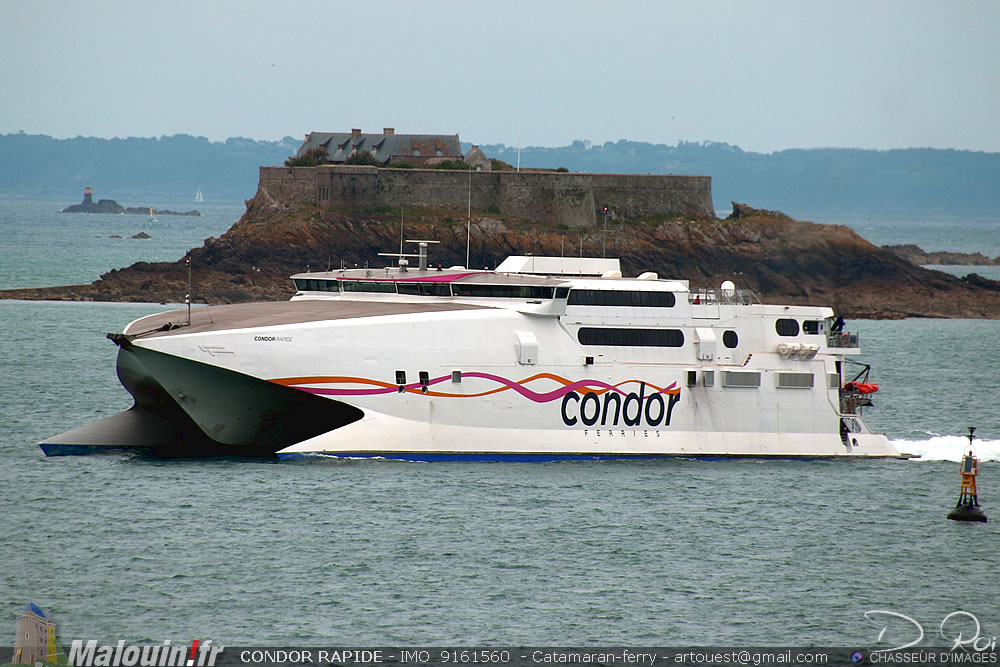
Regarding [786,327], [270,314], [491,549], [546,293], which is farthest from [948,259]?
[491,549]

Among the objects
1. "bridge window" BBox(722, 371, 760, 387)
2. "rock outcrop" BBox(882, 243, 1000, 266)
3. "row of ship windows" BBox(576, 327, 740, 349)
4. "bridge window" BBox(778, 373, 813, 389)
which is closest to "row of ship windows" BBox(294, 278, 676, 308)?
"row of ship windows" BBox(576, 327, 740, 349)

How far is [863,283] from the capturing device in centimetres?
9775

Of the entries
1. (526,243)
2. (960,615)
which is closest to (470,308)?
(960,615)

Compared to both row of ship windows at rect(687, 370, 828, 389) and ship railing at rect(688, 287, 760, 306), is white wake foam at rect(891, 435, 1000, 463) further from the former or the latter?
ship railing at rect(688, 287, 760, 306)

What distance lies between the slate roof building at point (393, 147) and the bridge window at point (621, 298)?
7874 centimetres

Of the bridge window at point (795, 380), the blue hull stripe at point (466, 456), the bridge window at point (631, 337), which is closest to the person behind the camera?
the blue hull stripe at point (466, 456)

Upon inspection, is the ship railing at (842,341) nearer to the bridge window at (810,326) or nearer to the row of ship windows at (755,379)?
the bridge window at (810,326)

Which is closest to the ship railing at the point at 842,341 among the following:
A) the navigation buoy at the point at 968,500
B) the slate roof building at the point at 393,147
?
the navigation buoy at the point at 968,500

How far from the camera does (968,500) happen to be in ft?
99.8

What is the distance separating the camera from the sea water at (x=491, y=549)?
872 inches

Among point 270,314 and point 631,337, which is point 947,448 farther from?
point 270,314

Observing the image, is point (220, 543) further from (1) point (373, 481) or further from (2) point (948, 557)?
(2) point (948, 557)

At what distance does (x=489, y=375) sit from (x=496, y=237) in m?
68.7

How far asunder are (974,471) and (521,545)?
37.3 ft
